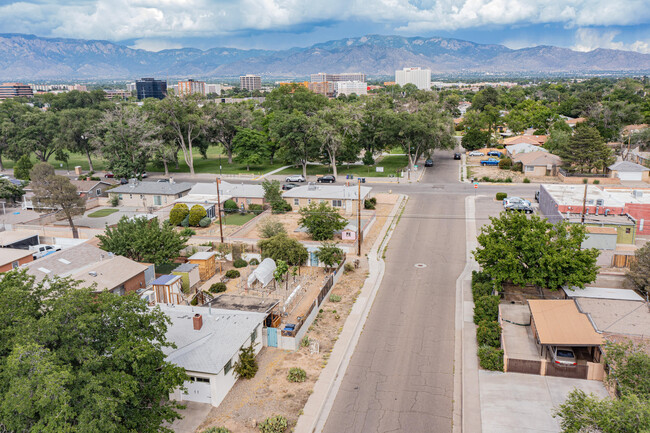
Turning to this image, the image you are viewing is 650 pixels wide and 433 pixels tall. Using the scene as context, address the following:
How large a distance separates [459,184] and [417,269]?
35.5 m

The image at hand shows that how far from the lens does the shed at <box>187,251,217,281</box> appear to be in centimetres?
3531

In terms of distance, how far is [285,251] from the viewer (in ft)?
117

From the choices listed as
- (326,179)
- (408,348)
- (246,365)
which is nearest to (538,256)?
(408,348)

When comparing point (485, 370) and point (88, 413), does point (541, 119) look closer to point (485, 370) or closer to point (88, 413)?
point (485, 370)

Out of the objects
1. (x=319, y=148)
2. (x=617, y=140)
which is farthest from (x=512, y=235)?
(x=617, y=140)

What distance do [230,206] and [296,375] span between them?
36630 mm

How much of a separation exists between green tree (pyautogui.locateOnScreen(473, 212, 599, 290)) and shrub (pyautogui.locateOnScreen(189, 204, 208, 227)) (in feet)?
103

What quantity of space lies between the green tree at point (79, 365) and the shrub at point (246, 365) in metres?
4.37

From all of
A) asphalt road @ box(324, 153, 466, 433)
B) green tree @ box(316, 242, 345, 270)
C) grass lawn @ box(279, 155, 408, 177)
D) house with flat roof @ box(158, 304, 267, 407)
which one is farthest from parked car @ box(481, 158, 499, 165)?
house with flat roof @ box(158, 304, 267, 407)

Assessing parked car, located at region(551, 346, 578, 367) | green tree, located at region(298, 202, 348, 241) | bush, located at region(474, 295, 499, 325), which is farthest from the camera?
green tree, located at region(298, 202, 348, 241)

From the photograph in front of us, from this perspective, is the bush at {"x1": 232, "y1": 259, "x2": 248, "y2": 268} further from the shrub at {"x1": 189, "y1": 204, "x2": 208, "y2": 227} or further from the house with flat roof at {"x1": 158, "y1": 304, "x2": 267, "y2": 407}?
the shrub at {"x1": 189, "y1": 204, "x2": 208, "y2": 227}

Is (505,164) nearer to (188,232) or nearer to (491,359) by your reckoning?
(188,232)

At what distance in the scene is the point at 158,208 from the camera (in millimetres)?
59094

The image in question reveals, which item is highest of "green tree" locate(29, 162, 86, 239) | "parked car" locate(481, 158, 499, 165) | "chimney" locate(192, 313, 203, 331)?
"green tree" locate(29, 162, 86, 239)
